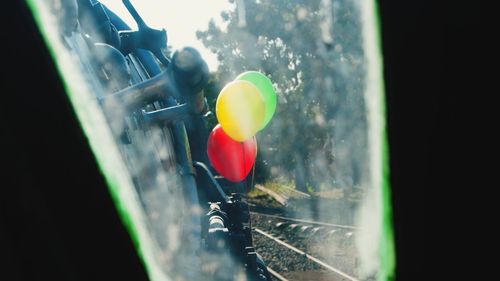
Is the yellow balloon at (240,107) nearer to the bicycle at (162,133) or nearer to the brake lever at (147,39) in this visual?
the bicycle at (162,133)

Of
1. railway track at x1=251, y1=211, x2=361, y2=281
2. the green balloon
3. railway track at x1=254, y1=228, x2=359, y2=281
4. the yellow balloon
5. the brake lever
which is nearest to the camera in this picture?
the brake lever

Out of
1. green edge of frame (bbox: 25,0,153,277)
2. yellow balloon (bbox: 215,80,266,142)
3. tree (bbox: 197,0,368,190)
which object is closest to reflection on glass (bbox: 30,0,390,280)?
green edge of frame (bbox: 25,0,153,277)

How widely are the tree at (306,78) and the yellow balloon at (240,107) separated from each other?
45.4 ft

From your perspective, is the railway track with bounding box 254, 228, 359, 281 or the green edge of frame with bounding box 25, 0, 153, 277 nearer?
the green edge of frame with bounding box 25, 0, 153, 277

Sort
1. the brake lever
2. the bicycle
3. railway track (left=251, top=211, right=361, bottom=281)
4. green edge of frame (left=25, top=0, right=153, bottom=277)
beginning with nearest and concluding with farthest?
green edge of frame (left=25, top=0, right=153, bottom=277) → the bicycle → the brake lever → railway track (left=251, top=211, right=361, bottom=281)

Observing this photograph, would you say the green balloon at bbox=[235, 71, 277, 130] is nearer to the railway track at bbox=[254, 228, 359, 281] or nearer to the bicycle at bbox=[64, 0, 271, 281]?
the bicycle at bbox=[64, 0, 271, 281]

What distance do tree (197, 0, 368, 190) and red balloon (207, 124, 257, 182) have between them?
13291 mm

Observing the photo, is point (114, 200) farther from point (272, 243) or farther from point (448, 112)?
point (272, 243)

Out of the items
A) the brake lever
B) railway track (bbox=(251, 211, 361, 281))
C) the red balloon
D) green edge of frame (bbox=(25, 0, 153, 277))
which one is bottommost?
railway track (bbox=(251, 211, 361, 281))

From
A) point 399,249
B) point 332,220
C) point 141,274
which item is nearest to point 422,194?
point 399,249

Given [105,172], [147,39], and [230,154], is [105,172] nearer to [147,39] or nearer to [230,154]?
[147,39]

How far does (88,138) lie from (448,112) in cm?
74

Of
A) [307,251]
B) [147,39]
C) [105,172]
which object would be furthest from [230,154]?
[307,251]

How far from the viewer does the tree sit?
1767 centimetres
